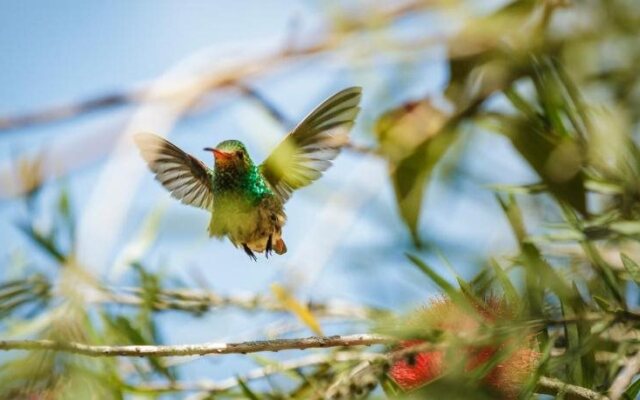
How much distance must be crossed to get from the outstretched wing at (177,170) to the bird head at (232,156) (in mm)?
26

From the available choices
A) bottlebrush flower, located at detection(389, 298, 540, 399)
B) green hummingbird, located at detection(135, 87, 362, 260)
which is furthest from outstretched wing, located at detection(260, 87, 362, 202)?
bottlebrush flower, located at detection(389, 298, 540, 399)

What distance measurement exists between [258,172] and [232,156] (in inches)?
1.2

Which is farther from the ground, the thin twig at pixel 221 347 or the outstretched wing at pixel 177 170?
the outstretched wing at pixel 177 170

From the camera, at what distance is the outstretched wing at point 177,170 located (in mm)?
490

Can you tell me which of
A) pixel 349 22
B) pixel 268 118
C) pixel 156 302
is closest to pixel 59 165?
pixel 156 302

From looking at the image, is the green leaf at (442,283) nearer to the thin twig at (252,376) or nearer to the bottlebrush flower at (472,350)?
the bottlebrush flower at (472,350)

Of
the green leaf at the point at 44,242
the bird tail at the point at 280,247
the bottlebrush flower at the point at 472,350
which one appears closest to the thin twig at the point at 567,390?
the bottlebrush flower at the point at 472,350

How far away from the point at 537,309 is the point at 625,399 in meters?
0.06

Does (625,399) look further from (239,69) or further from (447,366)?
(239,69)

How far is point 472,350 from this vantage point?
0.35 meters

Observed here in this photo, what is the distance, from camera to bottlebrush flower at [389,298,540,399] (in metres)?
0.33

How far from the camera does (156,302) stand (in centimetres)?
65

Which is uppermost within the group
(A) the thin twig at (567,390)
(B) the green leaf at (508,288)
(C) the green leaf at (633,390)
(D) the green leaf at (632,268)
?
(B) the green leaf at (508,288)

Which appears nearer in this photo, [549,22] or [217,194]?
[549,22]
